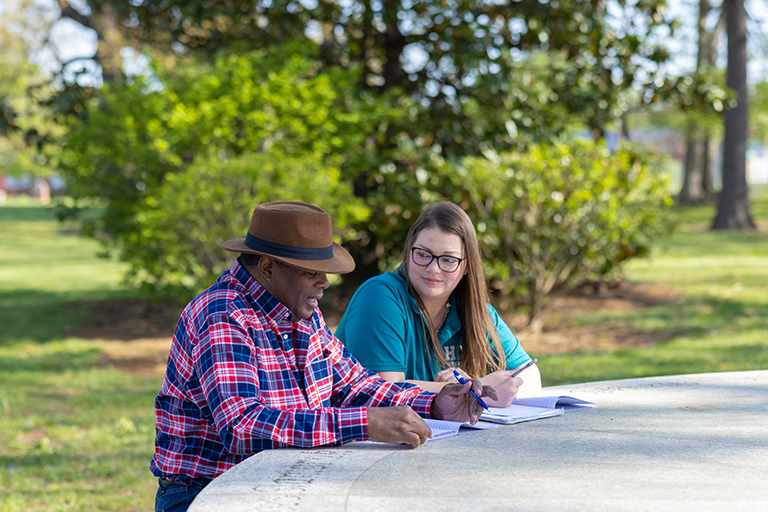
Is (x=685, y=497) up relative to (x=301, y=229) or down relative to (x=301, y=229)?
down

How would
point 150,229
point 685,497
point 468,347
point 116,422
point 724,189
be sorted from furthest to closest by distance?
point 724,189, point 150,229, point 116,422, point 468,347, point 685,497

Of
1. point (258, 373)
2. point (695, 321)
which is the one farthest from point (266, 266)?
point (695, 321)

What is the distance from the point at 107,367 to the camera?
294 inches

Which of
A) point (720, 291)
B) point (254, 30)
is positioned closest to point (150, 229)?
point (254, 30)

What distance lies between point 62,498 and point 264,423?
2579 millimetres

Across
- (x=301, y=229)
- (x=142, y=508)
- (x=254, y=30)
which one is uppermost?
(x=254, y=30)

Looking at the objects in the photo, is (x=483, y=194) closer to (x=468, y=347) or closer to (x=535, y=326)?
(x=535, y=326)

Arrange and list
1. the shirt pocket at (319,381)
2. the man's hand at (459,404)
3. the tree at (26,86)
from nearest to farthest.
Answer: the shirt pocket at (319,381)
the man's hand at (459,404)
the tree at (26,86)

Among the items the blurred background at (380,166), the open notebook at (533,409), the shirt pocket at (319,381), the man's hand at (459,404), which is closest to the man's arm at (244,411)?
the shirt pocket at (319,381)

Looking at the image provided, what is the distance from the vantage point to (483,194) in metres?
7.86

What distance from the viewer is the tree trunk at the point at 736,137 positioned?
53.7ft

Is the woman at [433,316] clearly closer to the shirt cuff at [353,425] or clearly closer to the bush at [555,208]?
the shirt cuff at [353,425]

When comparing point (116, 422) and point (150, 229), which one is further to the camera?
point (150, 229)

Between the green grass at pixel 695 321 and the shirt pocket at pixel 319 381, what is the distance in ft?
13.2
